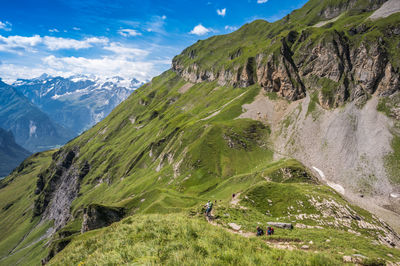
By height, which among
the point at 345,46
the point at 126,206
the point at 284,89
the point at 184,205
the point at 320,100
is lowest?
the point at 126,206

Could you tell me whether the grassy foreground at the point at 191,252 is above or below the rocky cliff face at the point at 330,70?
below

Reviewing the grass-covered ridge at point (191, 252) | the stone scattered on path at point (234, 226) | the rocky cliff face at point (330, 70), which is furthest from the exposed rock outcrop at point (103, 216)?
the rocky cliff face at point (330, 70)

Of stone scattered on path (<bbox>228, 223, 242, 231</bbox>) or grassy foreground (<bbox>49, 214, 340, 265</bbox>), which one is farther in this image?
stone scattered on path (<bbox>228, 223, 242, 231</bbox>)

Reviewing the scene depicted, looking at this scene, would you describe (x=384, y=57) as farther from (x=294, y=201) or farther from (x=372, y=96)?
(x=294, y=201)

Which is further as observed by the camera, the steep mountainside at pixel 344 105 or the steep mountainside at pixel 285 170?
the steep mountainside at pixel 344 105

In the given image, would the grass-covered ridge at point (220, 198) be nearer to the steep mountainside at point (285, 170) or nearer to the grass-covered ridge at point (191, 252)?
the grass-covered ridge at point (191, 252)

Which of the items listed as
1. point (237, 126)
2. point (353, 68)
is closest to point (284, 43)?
point (353, 68)

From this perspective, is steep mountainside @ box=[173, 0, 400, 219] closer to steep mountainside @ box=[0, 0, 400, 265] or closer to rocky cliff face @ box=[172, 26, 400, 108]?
rocky cliff face @ box=[172, 26, 400, 108]

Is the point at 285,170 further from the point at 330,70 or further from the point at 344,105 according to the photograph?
the point at 330,70

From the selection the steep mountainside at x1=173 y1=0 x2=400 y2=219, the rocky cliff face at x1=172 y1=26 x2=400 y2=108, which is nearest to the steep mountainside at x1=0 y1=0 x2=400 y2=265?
the steep mountainside at x1=173 y1=0 x2=400 y2=219

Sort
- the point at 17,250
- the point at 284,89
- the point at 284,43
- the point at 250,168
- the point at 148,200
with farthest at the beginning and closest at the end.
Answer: the point at 17,250, the point at 284,43, the point at 284,89, the point at 250,168, the point at 148,200

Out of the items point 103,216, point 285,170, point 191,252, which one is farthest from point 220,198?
point 191,252

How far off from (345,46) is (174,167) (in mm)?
152516

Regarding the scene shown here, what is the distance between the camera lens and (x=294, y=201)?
4853 cm
